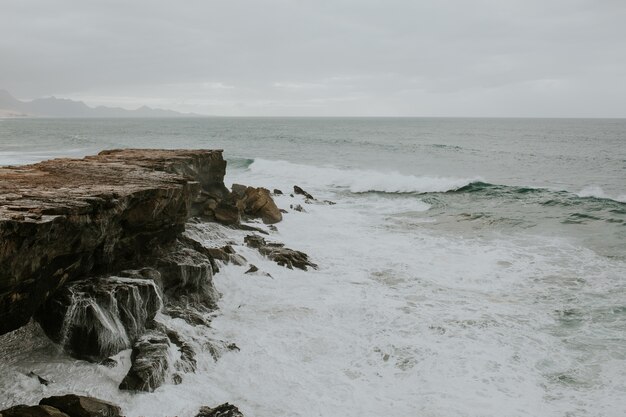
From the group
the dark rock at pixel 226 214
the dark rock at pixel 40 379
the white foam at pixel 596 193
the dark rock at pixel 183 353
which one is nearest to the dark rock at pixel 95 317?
the dark rock at pixel 183 353

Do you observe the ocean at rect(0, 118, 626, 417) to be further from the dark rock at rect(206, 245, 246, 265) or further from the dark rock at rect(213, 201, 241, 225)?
the dark rock at rect(213, 201, 241, 225)

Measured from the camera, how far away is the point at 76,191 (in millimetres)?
9469

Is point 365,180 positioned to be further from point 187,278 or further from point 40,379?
point 40,379

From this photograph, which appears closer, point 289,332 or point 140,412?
point 140,412

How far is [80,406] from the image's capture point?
6.75 metres

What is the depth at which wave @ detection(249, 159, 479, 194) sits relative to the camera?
34.7 m

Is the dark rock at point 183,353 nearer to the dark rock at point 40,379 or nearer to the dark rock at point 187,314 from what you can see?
the dark rock at point 187,314

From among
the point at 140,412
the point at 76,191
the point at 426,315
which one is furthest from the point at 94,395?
the point at 426,315

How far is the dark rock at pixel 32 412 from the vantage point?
625 cm

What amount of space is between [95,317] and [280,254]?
7850 mm

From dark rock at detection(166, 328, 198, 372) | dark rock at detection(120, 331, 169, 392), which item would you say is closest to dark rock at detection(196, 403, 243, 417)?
dark rock at detection(120, 331, 169, 392)

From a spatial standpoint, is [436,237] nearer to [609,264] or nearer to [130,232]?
[609,264]

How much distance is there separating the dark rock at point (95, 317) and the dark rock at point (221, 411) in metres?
2.17

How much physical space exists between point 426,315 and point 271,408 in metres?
5.42
